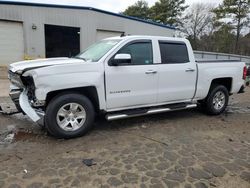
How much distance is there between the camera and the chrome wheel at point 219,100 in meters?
6.32

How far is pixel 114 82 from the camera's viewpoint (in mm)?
4617

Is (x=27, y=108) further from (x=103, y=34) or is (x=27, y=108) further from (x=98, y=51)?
(x=103, y=34)

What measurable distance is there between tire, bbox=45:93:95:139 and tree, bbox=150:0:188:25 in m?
36.4

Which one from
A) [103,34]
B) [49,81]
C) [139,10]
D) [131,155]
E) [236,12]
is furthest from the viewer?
[139,10]

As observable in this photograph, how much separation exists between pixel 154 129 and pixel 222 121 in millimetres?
1999

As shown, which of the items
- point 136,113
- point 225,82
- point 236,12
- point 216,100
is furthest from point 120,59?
point 236,12

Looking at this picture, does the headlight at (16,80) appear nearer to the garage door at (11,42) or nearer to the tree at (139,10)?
the garage door at (11,42)

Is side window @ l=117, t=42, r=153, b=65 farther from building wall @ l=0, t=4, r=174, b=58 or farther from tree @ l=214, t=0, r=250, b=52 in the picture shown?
tree @ l=214, t=0, r=250, b=52

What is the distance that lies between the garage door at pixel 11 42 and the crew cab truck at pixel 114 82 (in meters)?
12.5

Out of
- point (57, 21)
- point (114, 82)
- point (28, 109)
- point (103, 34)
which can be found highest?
point (57, 21)

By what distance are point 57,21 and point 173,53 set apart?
538 inches

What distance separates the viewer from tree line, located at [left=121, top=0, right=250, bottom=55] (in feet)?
108

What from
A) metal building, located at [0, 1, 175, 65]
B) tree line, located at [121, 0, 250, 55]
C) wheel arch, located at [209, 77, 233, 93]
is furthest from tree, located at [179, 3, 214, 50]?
wheel arch, located at [209, 77, 233, 93]

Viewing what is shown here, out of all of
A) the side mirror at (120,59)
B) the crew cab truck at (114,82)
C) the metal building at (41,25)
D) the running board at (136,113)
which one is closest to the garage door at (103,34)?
the metal building at (41,25)
